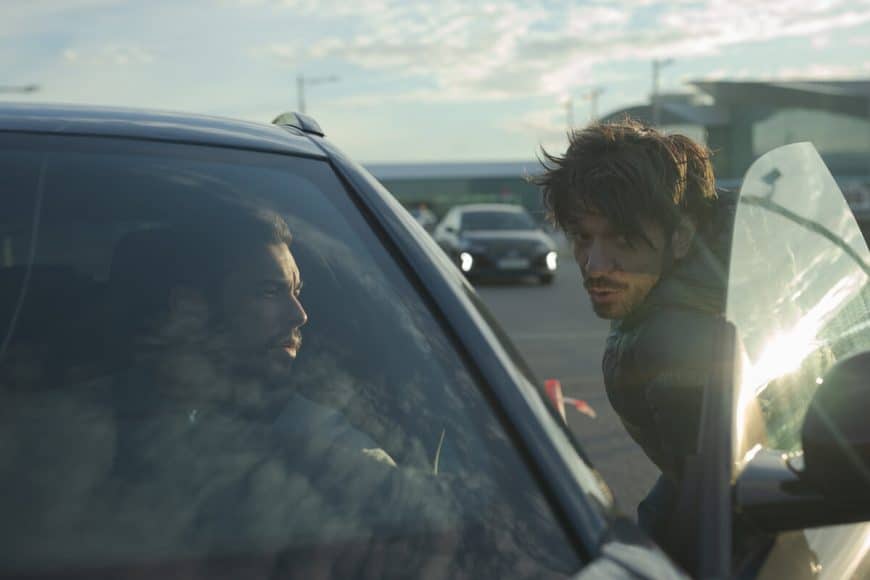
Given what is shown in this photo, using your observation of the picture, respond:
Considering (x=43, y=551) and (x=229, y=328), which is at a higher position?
(x=229, y=328)

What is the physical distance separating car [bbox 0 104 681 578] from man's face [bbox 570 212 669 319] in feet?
A: 1.88

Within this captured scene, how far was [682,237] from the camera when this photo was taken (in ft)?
7.30

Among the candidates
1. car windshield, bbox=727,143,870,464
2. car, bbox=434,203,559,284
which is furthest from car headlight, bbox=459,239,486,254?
car windshield, bbox=727,143,870,464

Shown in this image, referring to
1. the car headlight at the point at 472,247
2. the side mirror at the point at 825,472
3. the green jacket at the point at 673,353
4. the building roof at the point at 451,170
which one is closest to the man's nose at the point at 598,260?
the green jacket at the point at 673,353

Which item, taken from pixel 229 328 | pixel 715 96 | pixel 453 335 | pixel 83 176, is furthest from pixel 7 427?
pixel 715 96

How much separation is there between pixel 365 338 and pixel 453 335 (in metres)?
0.13

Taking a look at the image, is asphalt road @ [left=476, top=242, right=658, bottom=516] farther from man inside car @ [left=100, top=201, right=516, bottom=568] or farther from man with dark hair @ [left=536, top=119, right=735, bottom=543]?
man inside car @ [left=100, top=201, right=516, bottom=568]

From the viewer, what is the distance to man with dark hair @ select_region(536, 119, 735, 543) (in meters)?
1.90

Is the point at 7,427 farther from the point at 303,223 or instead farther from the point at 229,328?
the point at 303,223

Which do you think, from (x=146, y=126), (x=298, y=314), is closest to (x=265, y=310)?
(x=298, y=314)

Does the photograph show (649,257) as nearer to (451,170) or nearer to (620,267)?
(620,267)

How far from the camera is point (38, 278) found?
170 cm

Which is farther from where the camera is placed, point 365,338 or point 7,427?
point 365,338

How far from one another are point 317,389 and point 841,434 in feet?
2.18
